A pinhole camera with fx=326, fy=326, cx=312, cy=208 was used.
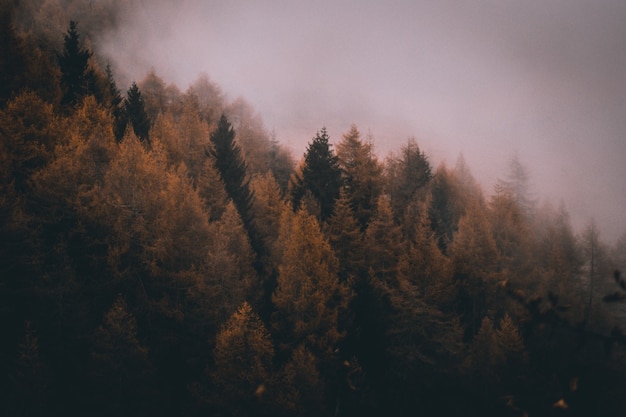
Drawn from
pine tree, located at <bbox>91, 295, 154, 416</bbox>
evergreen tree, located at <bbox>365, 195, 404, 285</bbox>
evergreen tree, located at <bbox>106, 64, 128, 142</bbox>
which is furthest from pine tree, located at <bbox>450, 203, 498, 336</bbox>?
evergreen tree, located at <bbox>106, 64, 128, 142</bbox>

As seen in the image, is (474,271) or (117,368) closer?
(117,368)

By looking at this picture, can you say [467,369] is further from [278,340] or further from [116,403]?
[116,403]

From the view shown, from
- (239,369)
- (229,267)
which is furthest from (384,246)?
(239,369)

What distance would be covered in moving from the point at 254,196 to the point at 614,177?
12893 centimetres

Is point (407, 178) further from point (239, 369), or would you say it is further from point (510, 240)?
point (239, 369)

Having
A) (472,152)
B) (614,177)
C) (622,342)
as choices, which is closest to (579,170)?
(614,177)

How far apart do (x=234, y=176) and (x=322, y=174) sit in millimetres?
8229

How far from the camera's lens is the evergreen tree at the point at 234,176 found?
2789 centimetres

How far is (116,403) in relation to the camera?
16234mm

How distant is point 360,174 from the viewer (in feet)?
93.1

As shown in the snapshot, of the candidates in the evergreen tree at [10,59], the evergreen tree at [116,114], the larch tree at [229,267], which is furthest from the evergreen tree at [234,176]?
the evergreen tree at [10,59]

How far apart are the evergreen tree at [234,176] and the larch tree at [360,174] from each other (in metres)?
8.70

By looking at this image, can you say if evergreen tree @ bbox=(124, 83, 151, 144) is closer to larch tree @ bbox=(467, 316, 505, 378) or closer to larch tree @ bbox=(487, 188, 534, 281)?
larch tree @ bbox=(467, 316, 505, 378)

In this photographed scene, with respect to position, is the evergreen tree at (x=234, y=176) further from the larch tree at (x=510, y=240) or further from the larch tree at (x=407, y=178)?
the larch tree at (x=510, y=240)
